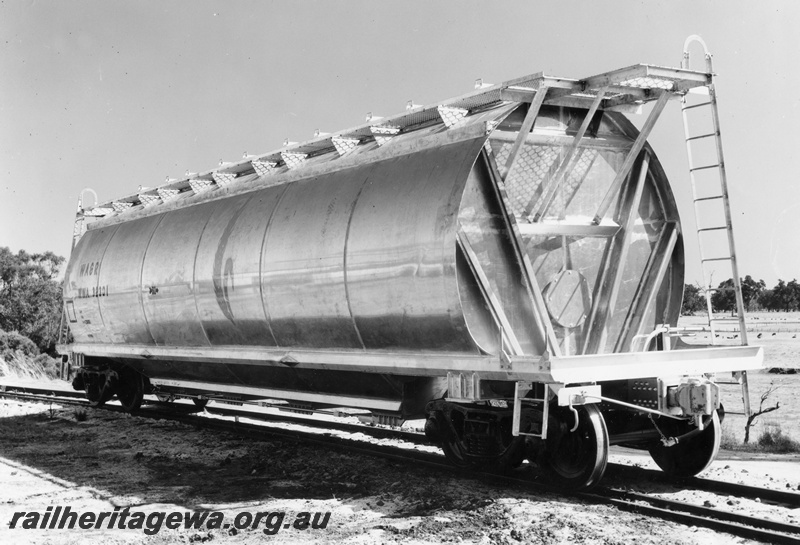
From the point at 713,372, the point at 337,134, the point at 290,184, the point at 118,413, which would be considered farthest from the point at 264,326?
the point at 118,413

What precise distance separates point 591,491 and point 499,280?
7.18 feet

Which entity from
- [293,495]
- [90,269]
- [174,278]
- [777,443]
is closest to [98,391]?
[90,269]

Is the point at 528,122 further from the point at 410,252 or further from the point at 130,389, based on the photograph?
the point at 130,389

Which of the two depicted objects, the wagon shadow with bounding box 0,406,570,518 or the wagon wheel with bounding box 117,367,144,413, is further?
the wagon wheel with bounding box 117,367,144,413

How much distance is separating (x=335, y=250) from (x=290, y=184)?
194cm

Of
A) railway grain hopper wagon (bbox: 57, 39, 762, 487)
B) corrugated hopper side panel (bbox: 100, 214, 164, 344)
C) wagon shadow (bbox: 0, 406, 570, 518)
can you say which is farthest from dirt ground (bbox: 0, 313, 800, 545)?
corrugated hopper side panel (bbox: 100, 214, 164, 344)

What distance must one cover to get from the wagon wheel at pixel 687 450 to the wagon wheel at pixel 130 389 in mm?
10126

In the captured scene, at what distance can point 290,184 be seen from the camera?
425 inches

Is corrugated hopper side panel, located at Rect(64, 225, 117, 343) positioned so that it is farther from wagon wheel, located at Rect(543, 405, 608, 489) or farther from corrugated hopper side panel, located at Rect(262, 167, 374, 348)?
wagon wheel, located at Rect(543, 405, 608, 489)

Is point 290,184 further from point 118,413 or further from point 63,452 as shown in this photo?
point 118,413

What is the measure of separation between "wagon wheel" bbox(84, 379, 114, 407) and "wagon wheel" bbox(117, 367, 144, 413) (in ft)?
1.01

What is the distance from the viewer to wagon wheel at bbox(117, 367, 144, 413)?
→ 15648 mm

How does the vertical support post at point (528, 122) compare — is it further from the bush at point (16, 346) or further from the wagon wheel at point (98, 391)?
the bush at point (16, 346)

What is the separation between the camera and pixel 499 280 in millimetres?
8070
